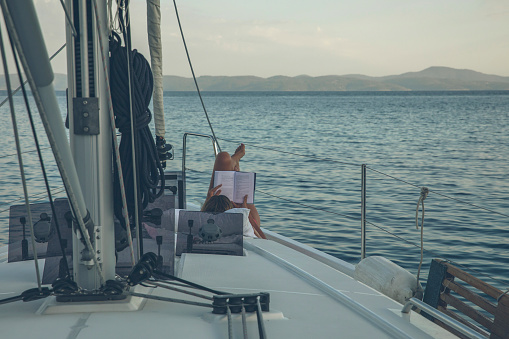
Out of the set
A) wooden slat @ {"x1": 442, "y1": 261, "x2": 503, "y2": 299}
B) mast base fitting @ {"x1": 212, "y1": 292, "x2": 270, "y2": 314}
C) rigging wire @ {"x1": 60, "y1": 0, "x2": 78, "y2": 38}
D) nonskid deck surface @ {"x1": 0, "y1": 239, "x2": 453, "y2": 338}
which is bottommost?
wooden slat @ {"x1": 442, "y1": 261, "x2": 503, "y2": 299}

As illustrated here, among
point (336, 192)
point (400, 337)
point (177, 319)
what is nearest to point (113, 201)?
point (177, 319)

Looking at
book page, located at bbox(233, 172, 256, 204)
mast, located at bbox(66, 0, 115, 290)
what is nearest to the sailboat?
mast, located at bbox(66, 0, 115, 290)

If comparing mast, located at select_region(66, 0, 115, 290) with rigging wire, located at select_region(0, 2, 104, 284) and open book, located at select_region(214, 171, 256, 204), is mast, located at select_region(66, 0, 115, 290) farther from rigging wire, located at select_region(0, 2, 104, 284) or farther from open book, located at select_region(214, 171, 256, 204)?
open book, located at select_region(214, 171, 256, 204)

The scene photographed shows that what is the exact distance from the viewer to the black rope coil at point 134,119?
1867 millimetres

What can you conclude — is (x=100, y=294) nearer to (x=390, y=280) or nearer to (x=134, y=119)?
(x=134, y=119)

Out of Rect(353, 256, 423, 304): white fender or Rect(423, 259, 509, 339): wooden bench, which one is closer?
Rect(423, 259, 509, 339): wooden bench

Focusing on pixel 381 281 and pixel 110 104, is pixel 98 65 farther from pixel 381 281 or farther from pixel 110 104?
pixel 381 281

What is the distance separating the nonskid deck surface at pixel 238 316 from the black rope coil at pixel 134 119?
37 cm

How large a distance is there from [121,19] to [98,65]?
0.25 m

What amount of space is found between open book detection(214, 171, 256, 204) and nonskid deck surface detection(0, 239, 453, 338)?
132 centimetres

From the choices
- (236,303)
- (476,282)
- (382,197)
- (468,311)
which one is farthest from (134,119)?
(382,197)

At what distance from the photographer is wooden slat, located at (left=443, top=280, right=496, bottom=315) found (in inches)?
91.3

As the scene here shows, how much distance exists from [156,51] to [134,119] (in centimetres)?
148

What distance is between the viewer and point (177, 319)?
1.82 metres
